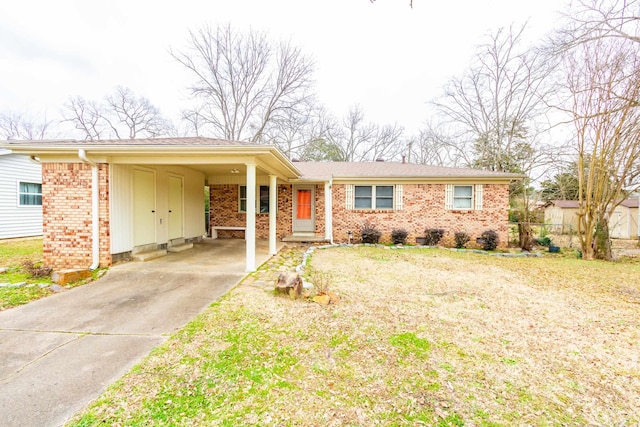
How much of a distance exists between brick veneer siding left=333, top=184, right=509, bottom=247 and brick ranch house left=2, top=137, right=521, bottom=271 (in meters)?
0.04

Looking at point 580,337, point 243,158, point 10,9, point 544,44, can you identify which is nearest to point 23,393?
point 243,158

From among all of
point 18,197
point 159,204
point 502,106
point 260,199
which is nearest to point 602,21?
point 260,199

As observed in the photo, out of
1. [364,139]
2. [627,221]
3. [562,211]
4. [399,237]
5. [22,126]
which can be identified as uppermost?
[22,126]

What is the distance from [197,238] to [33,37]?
13.6 meters

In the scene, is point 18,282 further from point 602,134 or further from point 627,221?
point 627,221

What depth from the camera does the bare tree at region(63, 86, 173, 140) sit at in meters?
21.8

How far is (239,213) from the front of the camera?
35.8 ft

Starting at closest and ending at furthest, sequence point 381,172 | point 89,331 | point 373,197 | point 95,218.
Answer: point 89,331 → point 95,218 → point 373,197 → point 381,172

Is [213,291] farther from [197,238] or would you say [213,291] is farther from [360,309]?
[197,238]

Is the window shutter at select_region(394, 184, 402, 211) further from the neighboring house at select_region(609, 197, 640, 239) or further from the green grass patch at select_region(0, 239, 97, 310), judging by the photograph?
the neighboring house at select_region(609, 197, 640, 239)

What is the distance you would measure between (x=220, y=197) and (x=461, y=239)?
30.5 feet

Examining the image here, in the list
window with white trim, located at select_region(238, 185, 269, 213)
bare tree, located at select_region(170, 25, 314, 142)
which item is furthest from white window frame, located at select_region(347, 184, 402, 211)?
bare tree, located at select_region(170, 25, 314, 142)

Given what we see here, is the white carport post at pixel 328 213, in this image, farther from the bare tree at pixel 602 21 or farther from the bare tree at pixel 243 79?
the bare tree at pixel 243 79

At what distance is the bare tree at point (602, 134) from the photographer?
25.9 feet
